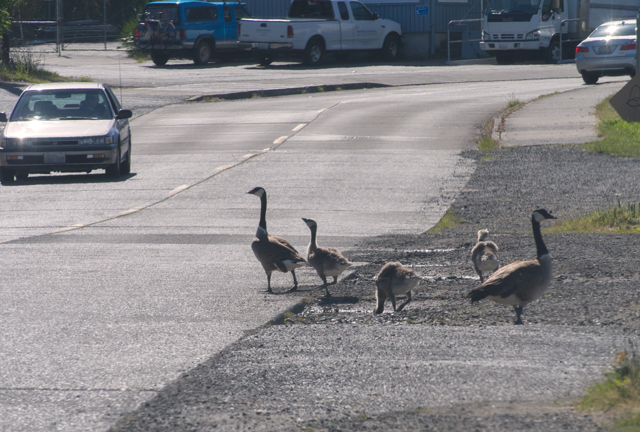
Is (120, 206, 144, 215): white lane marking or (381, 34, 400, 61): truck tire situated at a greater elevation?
(381, 34, 400, 61): truck tire

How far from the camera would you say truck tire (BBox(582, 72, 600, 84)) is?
2884 centimetres

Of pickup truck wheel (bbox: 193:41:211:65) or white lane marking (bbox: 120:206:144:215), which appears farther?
pickup truck wheel (bbox: 193:41:211:65)

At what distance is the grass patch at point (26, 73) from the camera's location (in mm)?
31134

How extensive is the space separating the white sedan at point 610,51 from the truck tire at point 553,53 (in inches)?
347

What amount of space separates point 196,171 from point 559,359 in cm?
1229

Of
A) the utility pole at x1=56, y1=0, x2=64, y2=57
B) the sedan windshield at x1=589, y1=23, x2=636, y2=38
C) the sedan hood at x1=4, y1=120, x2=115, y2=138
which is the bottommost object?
the sedan hood at x1=4, y1=120, x2=115, y2=138

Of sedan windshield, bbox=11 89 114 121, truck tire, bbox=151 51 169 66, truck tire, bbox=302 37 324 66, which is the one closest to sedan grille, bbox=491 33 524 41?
truck tire, bbox=302 37 324 66

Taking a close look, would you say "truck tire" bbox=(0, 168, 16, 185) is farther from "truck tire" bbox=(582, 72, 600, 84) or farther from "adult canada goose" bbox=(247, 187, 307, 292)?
"truck tire" bbox=(582, 72, 600, 84)

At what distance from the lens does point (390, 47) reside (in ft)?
133

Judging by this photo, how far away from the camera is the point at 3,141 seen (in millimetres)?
16234

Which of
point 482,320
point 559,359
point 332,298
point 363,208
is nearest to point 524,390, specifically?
point 559,359

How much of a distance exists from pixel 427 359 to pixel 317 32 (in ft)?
107

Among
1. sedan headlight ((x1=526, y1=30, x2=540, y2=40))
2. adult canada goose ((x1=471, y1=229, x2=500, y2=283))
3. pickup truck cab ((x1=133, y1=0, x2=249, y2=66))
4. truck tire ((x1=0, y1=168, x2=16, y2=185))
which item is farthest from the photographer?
pickup truck cab ((x1=133, y1=0, x2=249, y2=66))

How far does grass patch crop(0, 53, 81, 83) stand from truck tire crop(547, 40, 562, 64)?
19619 millimetres
